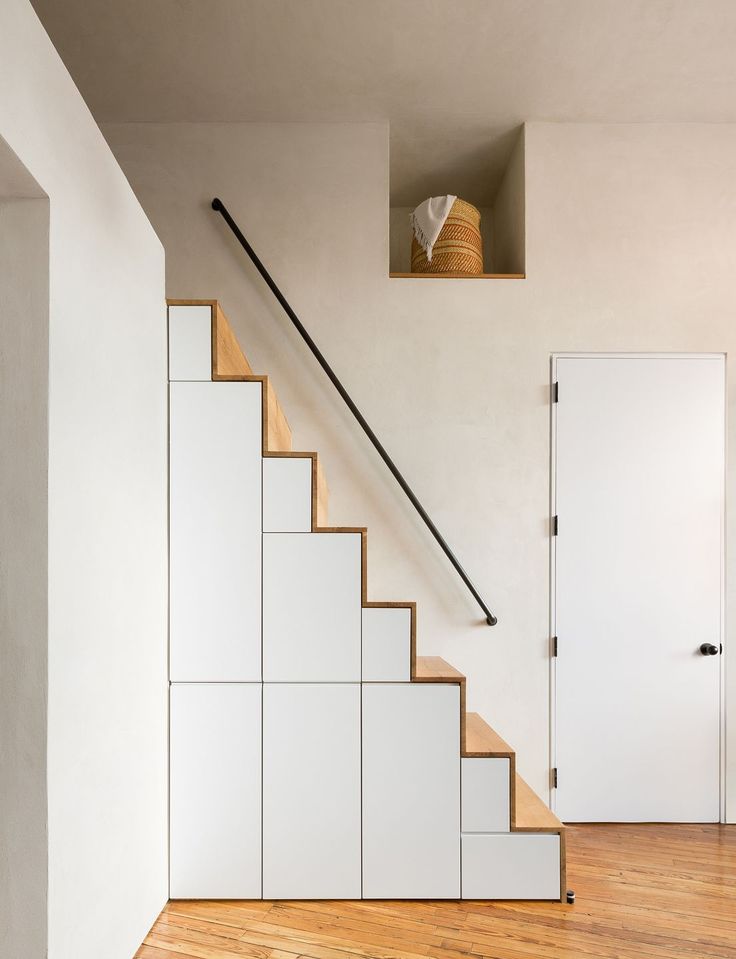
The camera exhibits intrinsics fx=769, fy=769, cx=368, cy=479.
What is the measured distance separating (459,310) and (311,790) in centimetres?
208

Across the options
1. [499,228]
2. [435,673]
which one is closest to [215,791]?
[435,673]

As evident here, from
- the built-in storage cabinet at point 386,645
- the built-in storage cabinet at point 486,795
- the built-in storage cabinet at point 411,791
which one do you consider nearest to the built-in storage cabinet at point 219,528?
the built-in storage cabinet at point 386,645

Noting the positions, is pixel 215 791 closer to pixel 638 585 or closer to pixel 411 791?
pixel 411 791

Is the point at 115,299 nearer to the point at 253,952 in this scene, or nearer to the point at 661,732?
the point at 253,952

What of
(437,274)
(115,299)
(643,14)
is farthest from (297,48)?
(115,299)

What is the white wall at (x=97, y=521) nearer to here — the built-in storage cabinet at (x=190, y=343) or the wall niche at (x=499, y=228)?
the built-in storage cabinet at (x=190, y=343)

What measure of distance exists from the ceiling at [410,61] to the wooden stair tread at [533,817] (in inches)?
111

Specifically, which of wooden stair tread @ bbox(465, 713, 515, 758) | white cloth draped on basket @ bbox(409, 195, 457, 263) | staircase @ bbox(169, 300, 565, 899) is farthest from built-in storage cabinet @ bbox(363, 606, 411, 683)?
white cloth draped on basket @ bbox(409, 195, 457, 263)

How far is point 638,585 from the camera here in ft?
11.2

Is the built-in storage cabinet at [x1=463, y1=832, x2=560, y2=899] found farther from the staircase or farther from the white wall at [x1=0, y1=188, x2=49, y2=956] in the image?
the white wall at [x1=0, y1=188, x2=49, y2=956]

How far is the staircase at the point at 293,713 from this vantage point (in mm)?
2600

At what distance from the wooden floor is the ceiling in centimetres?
309

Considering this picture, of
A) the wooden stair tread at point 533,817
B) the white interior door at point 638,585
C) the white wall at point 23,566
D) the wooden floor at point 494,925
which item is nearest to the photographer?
the white wall at point 23,566

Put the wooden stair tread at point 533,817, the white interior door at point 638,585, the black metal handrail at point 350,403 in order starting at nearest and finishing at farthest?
the wooden stair tread at point 533,817, the black metal handrail at point 350,403, the white interior door at point 638,585
